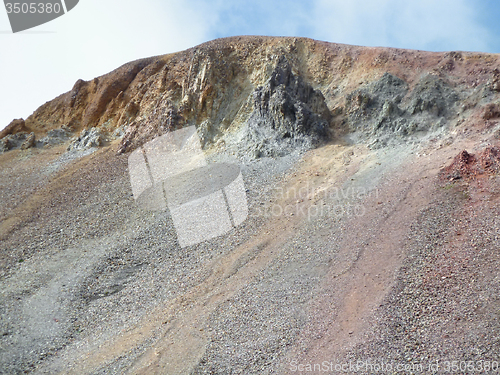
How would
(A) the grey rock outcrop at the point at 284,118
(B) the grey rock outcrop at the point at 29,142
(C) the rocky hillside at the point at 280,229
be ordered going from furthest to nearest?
(B) the grey rock outcrop at the point at 29,142 → (A) the grey rock outcrop at the point at 284,118 → (C) the rocky hillside at the point at 280,229

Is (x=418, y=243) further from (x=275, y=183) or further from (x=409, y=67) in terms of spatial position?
(x=409, y=67)

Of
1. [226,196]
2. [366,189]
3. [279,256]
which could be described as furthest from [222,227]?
[366,189]

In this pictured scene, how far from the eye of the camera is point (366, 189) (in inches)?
883

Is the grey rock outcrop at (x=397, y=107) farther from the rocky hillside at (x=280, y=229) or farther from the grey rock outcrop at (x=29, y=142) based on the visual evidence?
the grey rock outcrop at (x=29, y=142)

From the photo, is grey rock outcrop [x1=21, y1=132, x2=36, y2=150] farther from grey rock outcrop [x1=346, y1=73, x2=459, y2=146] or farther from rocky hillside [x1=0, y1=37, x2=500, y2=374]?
grey rock outcrop [x1=346, y1=73, x2=459, y2=146]

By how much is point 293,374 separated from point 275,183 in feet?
46.6

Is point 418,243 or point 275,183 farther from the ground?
point 275,183

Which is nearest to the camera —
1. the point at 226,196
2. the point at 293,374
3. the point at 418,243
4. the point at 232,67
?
the point at 293,374

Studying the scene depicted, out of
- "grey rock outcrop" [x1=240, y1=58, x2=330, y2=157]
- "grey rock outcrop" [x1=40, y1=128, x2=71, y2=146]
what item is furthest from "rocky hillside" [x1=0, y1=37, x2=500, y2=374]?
"grey rock outcrop" [x1=40, y1=128, x2=71, y2=146]

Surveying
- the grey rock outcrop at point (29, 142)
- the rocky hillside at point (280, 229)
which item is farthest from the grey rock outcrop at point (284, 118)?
the grey rock outcrop at point (29, 142)

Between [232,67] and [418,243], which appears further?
[232,67]

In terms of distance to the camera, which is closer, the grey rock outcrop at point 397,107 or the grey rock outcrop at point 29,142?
the grey rock outcrop at point 397,107

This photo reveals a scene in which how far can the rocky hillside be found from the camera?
A: 14228mm

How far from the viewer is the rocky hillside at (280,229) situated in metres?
14.2
